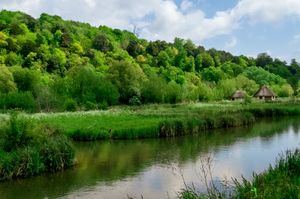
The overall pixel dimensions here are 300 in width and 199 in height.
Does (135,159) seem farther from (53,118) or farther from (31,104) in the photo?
(31,104)

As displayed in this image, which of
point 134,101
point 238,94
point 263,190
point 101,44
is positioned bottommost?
point 263,190

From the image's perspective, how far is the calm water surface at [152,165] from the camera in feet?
61.7

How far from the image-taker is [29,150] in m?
20.6

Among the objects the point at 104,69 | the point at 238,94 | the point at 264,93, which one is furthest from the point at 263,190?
the point at 238,94

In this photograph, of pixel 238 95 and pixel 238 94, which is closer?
pixel 238 95

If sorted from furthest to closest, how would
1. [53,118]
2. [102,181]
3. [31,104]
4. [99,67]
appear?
[99,67]
[31,104]
[53,118]
[102,181]

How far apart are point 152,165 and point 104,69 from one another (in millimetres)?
60572

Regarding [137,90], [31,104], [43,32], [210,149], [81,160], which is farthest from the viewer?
[43,32]

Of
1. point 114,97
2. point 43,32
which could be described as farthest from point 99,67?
point 114,97

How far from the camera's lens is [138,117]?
136ft

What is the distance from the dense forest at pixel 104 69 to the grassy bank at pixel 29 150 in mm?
28284

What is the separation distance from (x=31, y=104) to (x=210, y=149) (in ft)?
88.2

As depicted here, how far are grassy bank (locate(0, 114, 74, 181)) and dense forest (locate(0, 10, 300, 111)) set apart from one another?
28.3m

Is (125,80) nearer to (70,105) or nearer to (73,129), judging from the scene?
(70,105)
